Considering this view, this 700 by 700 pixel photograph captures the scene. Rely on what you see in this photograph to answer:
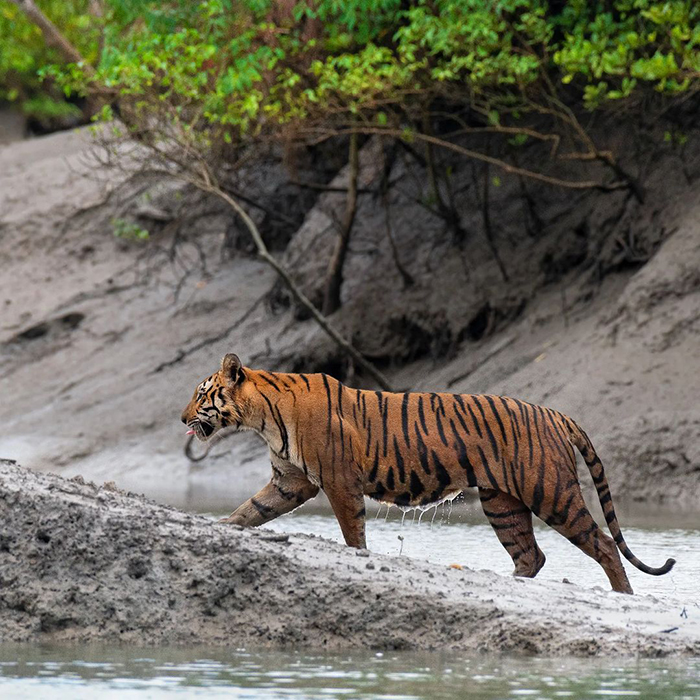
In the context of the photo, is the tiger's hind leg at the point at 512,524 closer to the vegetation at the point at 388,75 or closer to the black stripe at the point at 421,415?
the black stripe at the point at 421,415

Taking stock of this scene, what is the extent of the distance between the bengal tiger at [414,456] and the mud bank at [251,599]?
825 millimetres

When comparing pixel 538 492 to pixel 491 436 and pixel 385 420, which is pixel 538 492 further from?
pixel 385 420

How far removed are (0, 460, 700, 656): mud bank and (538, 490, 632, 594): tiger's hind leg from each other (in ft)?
2.35

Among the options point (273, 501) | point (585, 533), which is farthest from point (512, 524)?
Answer: point (273, 501)

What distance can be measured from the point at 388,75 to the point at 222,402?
8.58 m

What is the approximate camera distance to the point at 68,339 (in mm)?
23547

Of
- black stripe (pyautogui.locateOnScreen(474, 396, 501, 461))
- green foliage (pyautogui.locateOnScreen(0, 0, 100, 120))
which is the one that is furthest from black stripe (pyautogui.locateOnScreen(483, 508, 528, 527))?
green foliage (pyautogui.locateOnScreen(0, 0, 100, 120))

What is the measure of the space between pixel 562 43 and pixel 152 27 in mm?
5785

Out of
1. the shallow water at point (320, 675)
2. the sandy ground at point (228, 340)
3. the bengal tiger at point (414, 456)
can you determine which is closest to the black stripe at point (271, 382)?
the bengal tiger at point (414, 456)

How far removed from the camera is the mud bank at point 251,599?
6.93 m

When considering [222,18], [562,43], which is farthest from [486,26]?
[222,18]

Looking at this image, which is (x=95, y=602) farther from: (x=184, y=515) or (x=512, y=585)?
(x=512, y=585)

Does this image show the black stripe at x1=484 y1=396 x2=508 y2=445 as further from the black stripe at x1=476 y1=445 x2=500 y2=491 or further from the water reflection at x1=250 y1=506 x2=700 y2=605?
the water reflection at x1=250 y1=506 x2=700 y2=605

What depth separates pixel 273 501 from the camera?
8.41 m
